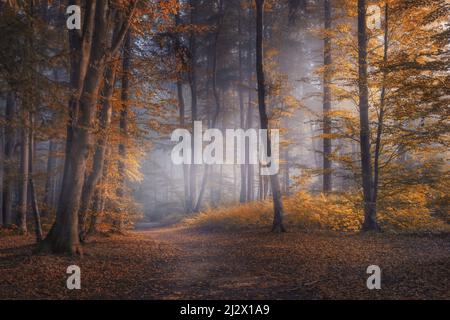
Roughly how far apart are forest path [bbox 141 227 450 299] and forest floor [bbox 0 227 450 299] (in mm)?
16

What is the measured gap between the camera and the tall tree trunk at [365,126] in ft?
40.6

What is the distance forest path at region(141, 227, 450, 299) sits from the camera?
602 cm

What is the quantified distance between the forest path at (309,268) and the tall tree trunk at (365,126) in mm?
1186

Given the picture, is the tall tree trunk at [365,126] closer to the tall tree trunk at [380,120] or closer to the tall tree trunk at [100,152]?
the tall tree trunk at [380,120]

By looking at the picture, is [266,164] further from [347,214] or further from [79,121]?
[79,121]

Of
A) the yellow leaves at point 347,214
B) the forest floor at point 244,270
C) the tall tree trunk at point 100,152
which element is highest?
the tall tree trunk at point 100,152

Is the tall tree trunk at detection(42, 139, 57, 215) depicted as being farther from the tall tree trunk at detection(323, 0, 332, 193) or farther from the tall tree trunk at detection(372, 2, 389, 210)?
the tall tree trunk at detection(372, 2, 389, 210)

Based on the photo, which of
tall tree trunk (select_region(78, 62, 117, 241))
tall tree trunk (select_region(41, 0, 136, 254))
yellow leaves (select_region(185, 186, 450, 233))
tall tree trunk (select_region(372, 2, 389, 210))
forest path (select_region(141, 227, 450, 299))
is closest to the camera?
forest path (select_region(141, 227, 450, 299))

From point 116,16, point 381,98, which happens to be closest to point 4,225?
point 116,16

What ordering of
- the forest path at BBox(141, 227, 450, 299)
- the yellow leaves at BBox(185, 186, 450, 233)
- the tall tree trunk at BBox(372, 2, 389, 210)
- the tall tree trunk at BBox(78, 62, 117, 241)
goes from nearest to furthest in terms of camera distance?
the forest path at BBox(141, 227, 450, 299) < the tall tree trunk at BBox(78, 62, 117, 241) < the tall tree trunk at BBox(372, 2, 389, 210) < the yellow leaves at BBox(185, 186, 450, 233)

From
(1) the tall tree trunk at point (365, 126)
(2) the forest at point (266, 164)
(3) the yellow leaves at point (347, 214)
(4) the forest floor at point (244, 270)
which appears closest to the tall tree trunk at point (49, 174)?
(2) the forest at point (266, 164)

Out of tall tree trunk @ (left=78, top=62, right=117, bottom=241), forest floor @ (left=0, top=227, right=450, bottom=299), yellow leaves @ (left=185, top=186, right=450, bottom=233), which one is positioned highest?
tall tree trunk @ (left=78, top=62, right=117, bottom=241)

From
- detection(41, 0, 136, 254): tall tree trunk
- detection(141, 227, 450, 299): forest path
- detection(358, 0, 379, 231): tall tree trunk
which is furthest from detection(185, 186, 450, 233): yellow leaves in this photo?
detection(41, 0, 136, 254): tall tree trunk

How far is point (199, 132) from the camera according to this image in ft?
84.6
